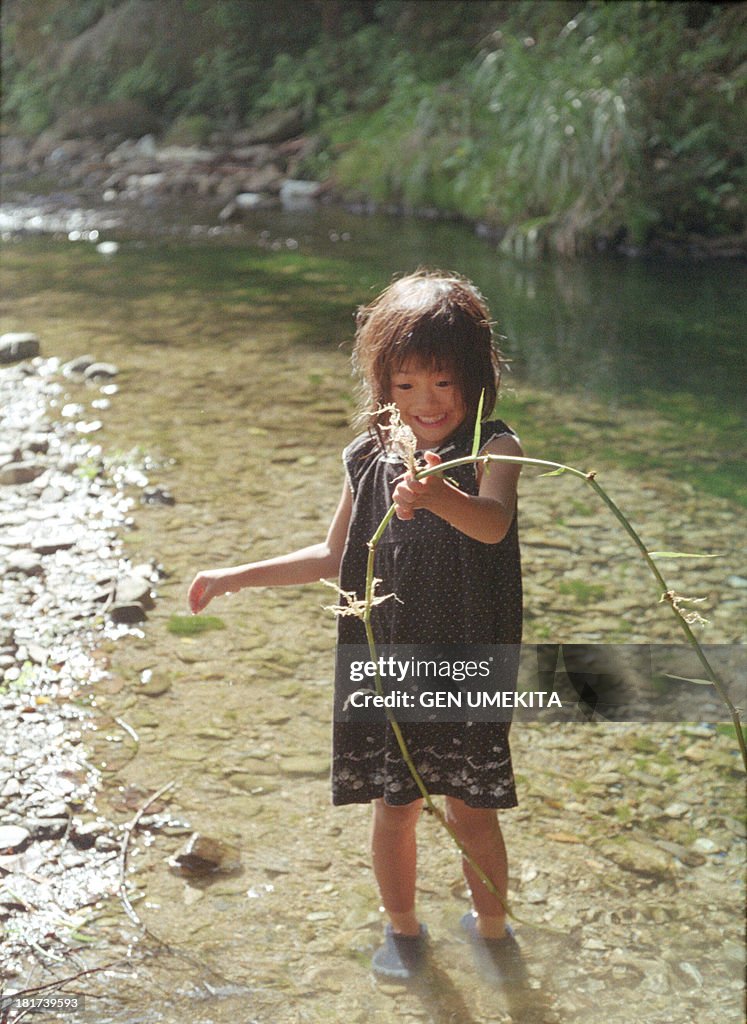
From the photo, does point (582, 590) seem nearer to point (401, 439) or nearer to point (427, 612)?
point (427, 612)

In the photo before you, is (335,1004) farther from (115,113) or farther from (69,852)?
(115,113)

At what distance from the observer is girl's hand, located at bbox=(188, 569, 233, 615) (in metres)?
1.92

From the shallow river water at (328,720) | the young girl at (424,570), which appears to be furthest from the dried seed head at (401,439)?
the shallow river water at (328,720)

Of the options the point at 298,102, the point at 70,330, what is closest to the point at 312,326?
the point at 70,330

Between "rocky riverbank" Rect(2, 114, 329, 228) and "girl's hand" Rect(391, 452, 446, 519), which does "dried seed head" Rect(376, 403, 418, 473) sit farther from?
"rocky riverbank" Rect(2, 114, 329, 228)

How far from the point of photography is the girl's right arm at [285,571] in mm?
1908

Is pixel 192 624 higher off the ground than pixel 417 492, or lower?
lower

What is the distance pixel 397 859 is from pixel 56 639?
1.33 meters

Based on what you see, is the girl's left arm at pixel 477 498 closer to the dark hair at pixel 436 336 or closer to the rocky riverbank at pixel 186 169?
the dark hair at pixel 436 336

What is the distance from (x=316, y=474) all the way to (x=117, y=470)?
69 centimetres

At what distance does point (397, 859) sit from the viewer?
6.27ft

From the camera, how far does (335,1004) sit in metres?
1.85

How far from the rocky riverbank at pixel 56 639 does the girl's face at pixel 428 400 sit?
978 millimetres

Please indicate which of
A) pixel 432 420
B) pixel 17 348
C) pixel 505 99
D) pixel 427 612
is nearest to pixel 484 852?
pixel 427 612
